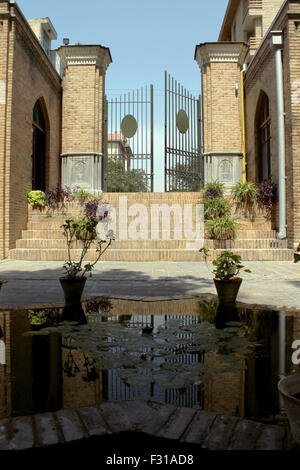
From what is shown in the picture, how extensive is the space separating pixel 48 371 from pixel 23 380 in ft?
0.59

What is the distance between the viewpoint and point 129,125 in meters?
14.3

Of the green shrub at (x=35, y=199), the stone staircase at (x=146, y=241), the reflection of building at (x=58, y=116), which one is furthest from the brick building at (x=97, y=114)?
the stone staircase at (x=146, y=241)

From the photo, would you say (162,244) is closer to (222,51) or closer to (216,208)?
(216,208)

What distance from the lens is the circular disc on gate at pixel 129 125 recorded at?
1417 cm

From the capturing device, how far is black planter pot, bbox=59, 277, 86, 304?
14.0ft

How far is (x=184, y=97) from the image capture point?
14461 mm

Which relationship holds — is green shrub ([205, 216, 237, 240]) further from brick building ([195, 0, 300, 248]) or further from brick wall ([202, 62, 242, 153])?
brick wall ([202, 62, 242, 153])

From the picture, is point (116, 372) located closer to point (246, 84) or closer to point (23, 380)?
point (23, 380)

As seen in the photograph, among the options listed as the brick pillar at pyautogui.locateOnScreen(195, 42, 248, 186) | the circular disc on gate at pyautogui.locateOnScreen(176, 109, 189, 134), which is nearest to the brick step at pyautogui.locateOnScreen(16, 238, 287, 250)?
the brick pillar at pyautogui.locateOnScreen(195, 42, 248, 186)

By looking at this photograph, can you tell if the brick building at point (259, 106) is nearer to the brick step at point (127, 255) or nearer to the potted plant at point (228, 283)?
the brick step at point (127, 255)

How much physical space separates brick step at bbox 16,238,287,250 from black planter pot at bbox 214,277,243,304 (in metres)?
4.99

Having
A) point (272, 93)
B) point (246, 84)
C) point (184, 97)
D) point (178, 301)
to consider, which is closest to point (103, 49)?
point (184, 97)

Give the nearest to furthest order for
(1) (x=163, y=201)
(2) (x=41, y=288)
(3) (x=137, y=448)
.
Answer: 1. (3) (x=137, y=448)
2. (2) (x=41, y=288)
3. (1) (x=163, y=201)

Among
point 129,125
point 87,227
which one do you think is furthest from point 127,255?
point 129,125
